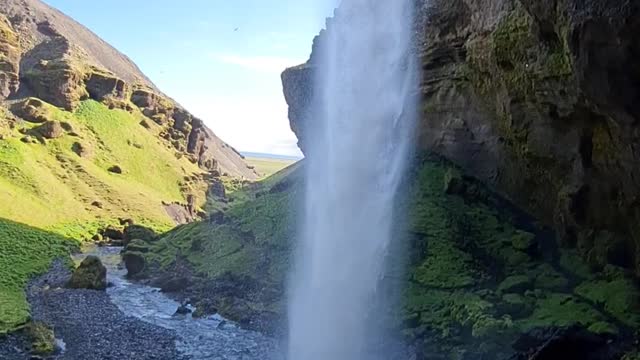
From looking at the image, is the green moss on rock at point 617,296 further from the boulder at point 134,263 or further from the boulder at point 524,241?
the boulder at point 134,263

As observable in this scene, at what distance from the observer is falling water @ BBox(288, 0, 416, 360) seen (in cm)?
2747

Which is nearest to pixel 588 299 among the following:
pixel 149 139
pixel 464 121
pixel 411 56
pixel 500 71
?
pixel 500 71

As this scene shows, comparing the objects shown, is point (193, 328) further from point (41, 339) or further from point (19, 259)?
point (19, 259)

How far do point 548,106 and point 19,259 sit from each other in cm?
4132

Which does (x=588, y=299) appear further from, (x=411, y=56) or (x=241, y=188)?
(x=241, y=188)

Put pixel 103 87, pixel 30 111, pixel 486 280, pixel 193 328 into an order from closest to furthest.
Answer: pixel 486 280, pixel 193 328, pixel 30 111, pixel 103 87

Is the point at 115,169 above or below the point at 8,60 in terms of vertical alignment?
below

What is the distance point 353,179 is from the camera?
37125 mm

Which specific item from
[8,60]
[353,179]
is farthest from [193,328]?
[8,60]

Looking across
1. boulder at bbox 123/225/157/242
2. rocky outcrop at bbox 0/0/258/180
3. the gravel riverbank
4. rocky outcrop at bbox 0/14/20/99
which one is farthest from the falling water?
rocky outcrop at bbox 0/0/258/180

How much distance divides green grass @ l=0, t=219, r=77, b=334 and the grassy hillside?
296cm

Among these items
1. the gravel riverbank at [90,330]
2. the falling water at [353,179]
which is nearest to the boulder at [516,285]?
the falling water at [353,179]

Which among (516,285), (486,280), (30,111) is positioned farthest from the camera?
(30,111)

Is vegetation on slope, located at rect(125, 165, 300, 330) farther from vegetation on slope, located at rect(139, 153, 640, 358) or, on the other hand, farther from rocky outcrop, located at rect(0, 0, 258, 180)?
rocky outcrop, located at rect(0, 0, 258, 180)
